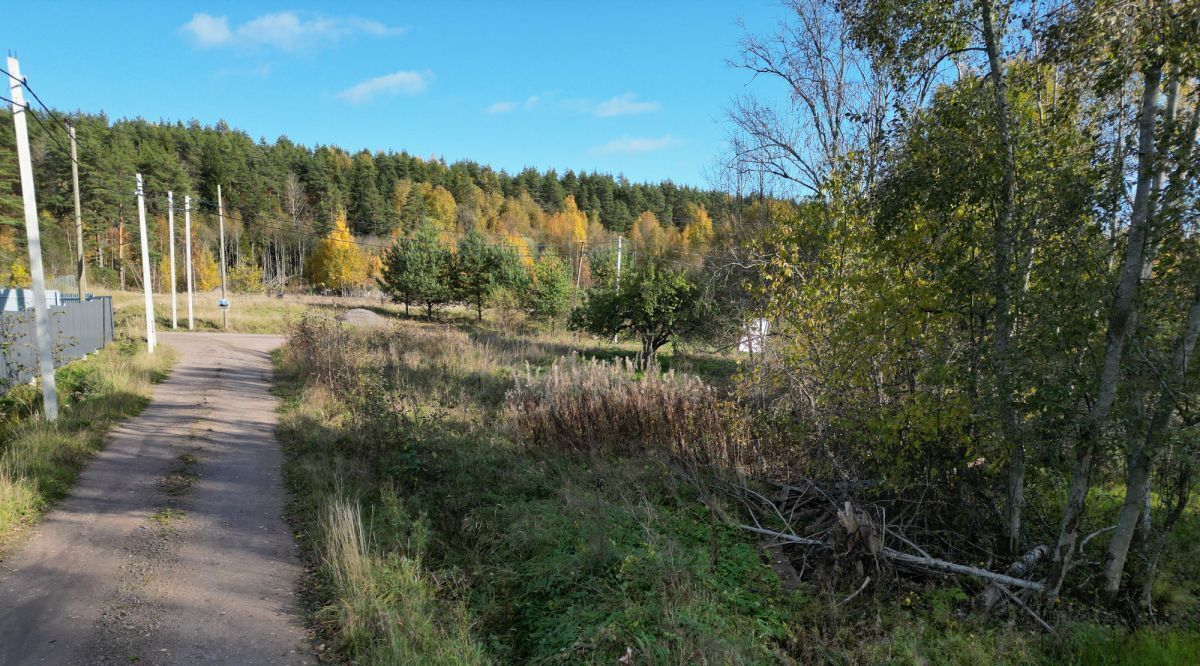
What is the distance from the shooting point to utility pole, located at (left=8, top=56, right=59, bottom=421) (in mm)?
9125

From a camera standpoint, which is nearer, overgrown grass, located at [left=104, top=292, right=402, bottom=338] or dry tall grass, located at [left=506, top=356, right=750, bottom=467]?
dry tall grass, located at [left=506, top=356, right=750, bottom=467]

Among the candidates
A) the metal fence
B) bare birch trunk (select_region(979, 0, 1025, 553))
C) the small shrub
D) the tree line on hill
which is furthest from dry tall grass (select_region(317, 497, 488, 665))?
the tree line on hill

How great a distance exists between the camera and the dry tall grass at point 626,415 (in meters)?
7.89

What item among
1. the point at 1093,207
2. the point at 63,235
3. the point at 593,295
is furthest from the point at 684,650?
the point at 63,235

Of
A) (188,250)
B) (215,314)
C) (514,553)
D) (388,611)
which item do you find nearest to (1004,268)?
(514,553)

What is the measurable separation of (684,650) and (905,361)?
11.9 ft

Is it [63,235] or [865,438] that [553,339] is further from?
[63,235]

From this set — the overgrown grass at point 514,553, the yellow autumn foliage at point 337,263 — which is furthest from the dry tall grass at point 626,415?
the yellow autumn foliage at point 337,263

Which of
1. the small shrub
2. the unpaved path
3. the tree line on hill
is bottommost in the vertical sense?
the unpaved path

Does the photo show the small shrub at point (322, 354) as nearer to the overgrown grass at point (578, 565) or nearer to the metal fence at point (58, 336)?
the overgrown grass at point (578, 565)

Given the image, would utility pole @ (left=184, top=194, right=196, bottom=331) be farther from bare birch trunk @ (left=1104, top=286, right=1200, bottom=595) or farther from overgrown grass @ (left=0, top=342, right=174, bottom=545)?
bare birch trunk @ (left=1104, top=286, right=1200, bottom=595)

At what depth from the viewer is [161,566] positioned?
497 cm

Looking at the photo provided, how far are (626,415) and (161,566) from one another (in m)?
5.79

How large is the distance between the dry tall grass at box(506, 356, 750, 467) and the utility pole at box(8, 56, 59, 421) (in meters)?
7.05
